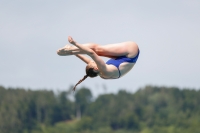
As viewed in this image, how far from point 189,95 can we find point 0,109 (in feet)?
179

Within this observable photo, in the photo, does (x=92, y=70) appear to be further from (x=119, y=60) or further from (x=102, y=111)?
(x=102, y=111)

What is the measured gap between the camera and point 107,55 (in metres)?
24.8

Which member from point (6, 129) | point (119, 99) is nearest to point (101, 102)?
point (119, 99)

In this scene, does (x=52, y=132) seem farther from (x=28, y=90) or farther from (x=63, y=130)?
(x=28, y=90)

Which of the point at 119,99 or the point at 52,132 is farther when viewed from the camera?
the point at 119,99

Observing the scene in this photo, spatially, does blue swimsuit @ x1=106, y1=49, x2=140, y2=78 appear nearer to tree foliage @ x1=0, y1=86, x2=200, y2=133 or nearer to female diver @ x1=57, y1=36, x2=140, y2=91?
female diver @ x1=57, y1=36, x2=140, y2=91

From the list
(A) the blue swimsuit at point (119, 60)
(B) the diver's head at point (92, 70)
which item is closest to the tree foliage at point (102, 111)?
(A) the blue swimsuit at point (119, 60)

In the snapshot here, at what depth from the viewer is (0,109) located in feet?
482

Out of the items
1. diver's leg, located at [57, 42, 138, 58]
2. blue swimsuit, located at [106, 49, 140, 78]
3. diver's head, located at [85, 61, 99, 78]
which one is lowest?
diver's head, located at [85, 61, 99, 78]

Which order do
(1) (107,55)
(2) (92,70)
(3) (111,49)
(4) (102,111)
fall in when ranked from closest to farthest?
(2) (92,70)
(3) (111,49)
(1) (107,55)
(4) (102,111)

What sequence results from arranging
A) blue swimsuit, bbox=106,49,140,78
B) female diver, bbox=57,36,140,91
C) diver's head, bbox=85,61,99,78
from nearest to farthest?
female diver, bbox=57,36,140,91
diver's head, bbox=85,61,99,78
blue swimsuit, bbox=106,49,140,78

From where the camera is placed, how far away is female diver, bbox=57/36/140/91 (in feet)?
77.9

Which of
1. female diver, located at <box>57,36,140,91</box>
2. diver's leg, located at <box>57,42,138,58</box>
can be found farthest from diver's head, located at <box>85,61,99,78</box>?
diver's leg, located at <box>57,42,138,58</box>

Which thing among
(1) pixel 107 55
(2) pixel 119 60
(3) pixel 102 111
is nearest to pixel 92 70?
(1) pixel 107 55
